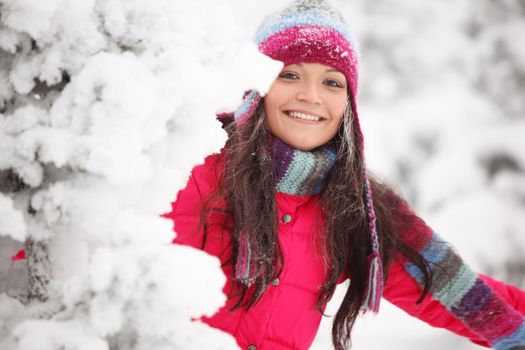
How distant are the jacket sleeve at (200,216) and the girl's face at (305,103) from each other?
1.28ft

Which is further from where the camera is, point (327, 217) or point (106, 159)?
point (327, 217)

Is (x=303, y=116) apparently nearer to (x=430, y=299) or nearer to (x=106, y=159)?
(x=430, y=299)

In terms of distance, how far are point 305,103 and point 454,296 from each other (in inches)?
44.5

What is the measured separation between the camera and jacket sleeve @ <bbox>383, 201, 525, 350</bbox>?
6.13ft

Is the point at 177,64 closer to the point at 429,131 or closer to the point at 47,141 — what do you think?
the point at 47,141

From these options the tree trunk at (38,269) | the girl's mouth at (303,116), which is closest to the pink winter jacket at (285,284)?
the girl's mouth at (303,116)

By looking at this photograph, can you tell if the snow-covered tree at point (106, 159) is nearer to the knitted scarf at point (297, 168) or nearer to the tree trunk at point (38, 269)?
the tree trunk at point (38, 269)

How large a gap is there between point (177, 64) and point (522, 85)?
25.7 feet

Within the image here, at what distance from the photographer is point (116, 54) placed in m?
0.79

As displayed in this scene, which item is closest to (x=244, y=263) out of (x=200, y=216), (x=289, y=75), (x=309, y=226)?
(x=200, y=216)

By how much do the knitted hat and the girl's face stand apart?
0.05 m

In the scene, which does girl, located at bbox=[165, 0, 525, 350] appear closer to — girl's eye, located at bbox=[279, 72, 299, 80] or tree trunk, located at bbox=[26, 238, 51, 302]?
girl's eye, located at bbox=[279, 72, 299, 80]

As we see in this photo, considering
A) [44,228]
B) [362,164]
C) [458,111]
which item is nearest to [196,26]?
[44,228]

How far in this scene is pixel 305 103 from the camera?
188cm
